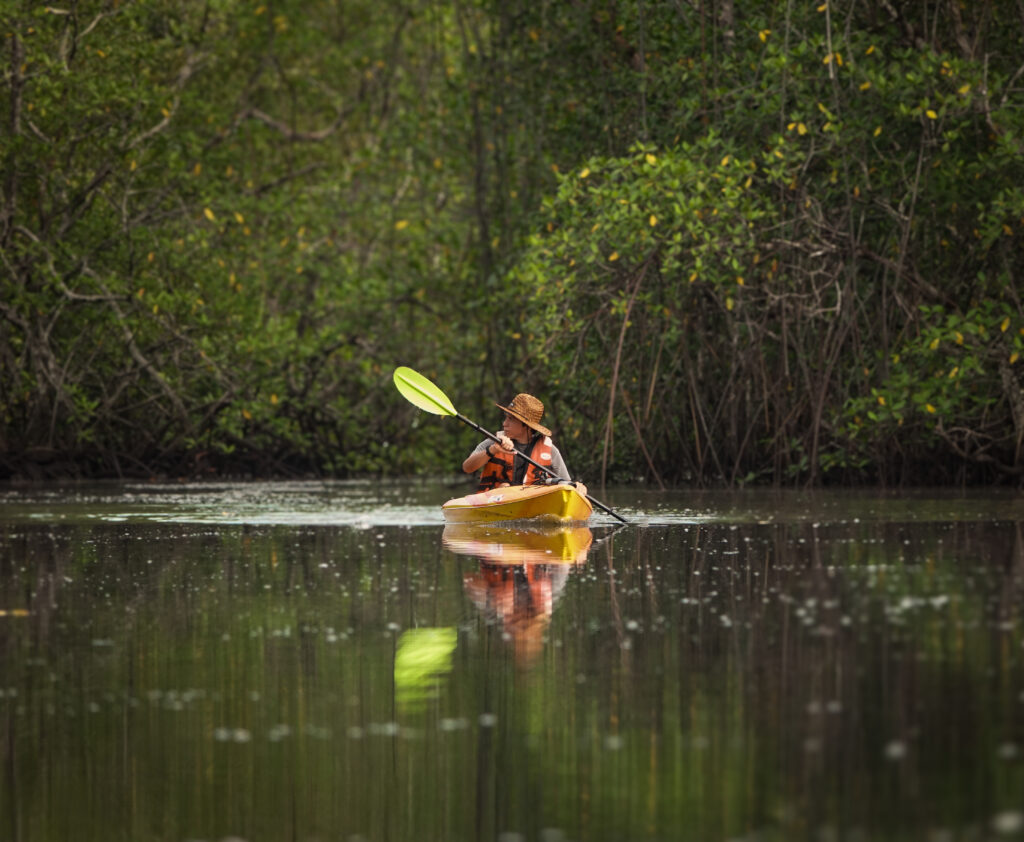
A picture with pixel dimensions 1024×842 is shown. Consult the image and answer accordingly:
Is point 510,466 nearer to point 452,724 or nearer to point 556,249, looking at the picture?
point 556,249

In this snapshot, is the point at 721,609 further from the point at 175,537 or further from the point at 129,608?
the point at 175,537

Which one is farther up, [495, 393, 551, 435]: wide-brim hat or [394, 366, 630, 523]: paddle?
[394, 366, 630, 523]: paddle

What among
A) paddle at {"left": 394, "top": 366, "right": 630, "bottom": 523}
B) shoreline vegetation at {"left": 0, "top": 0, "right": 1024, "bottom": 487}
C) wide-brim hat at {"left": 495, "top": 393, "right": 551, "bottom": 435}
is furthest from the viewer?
shoreline vegetation at {"left": 0, "top": 0, "right": 1024, "bottom": 487}

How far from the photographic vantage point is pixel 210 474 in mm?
21844

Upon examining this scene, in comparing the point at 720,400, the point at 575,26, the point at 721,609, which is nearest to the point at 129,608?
the point at 721,609

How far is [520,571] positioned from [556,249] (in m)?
8.37

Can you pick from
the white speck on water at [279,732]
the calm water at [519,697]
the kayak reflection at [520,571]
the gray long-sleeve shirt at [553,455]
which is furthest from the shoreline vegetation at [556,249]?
the white speck on water at [279,732]

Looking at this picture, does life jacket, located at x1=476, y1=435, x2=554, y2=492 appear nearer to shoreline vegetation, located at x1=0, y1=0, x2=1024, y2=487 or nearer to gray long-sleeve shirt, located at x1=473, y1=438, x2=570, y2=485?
gray long-sleeve shirt, located at x1=473, y1=438, x2=570, y2=485

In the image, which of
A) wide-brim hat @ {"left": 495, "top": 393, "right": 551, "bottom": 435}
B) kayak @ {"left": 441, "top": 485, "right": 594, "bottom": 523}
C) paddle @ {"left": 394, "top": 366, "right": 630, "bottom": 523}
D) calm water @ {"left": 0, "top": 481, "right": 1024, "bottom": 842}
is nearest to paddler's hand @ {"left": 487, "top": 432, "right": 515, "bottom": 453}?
wide-brim hat @ {"left": 495, "top": 393, "right": 551, "bottom": 435}

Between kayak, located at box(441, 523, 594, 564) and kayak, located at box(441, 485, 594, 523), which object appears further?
kayak, located at box(441, 485, 594, 523)

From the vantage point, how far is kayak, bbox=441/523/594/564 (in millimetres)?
10038

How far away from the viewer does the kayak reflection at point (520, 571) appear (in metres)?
6.80

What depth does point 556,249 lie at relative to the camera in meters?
17.2

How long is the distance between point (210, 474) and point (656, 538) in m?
11.4
